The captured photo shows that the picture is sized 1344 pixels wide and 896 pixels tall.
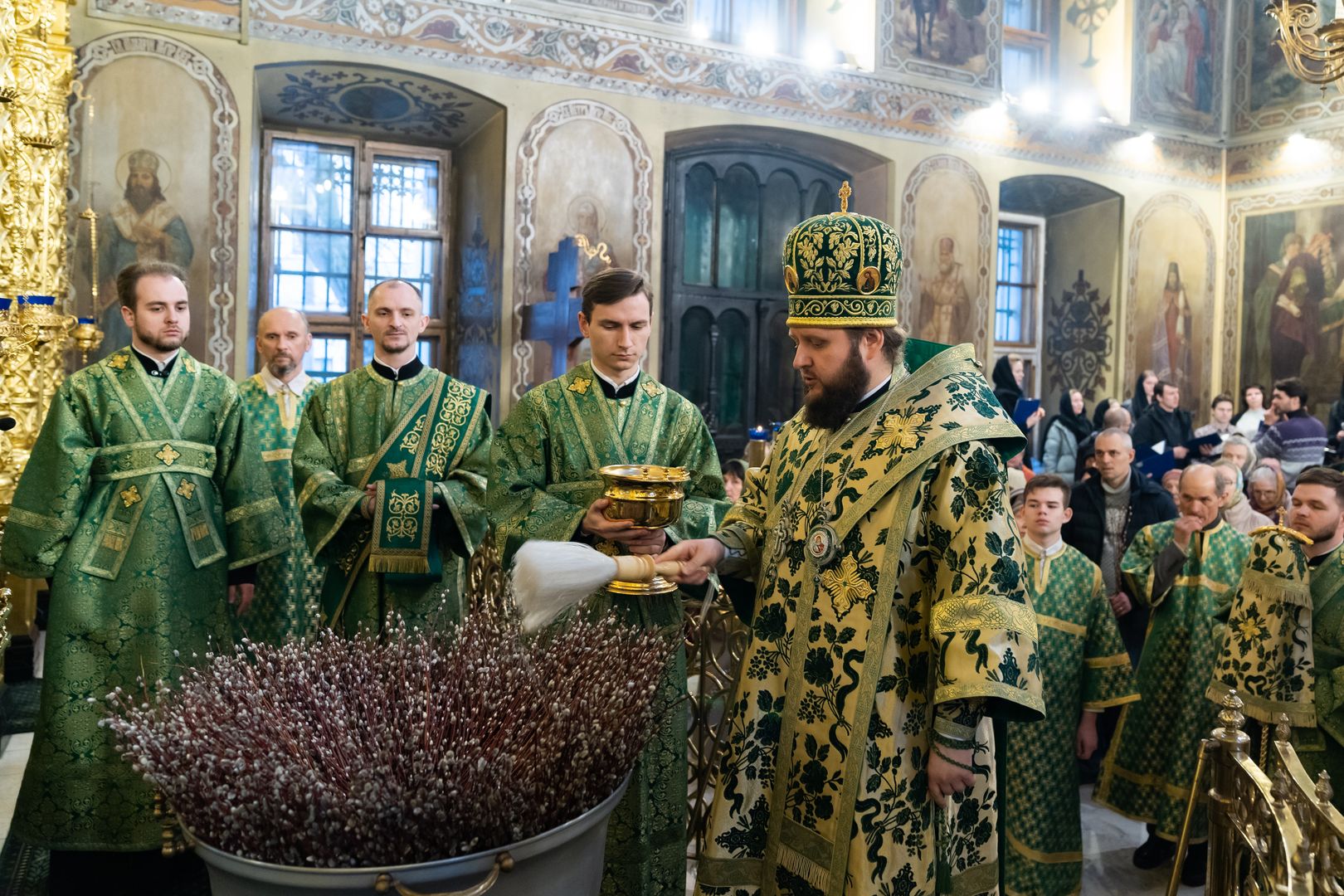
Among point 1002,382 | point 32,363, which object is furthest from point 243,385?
point 1002,382

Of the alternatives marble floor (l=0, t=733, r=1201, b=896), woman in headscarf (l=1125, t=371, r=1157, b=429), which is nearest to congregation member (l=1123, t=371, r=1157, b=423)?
woman in headscarf (l=1125, t=371, r=1157, b=429)

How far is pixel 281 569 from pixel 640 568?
293 cm

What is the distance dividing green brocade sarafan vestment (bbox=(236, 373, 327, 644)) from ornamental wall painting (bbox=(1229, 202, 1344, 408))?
465 inches

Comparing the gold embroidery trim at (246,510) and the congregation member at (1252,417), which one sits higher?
the congregation member at (1252,417)

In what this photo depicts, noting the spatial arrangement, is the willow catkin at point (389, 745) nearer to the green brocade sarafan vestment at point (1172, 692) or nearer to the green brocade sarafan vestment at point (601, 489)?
the green brocade sarafan vestment at point (601, 489)

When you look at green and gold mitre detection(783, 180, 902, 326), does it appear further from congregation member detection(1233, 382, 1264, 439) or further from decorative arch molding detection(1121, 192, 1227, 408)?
decorative arch molding detection(1121, 192, 1227, 408)

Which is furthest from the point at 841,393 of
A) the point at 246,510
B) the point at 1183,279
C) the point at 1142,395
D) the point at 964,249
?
the point at 1183,279

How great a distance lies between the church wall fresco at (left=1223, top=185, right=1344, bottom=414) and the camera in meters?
12.3

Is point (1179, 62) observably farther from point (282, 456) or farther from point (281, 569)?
point (281, 569)

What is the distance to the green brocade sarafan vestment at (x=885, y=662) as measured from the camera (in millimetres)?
1902

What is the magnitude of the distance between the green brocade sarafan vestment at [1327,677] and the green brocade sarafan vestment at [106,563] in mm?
3308

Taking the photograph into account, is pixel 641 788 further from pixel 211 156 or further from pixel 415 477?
pixel 211 156

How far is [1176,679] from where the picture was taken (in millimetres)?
4137

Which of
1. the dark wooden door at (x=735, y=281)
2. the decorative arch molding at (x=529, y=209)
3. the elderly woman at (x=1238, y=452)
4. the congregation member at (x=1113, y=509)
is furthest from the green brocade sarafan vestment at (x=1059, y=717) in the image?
the dark wooden door at (x=735, y=281)
